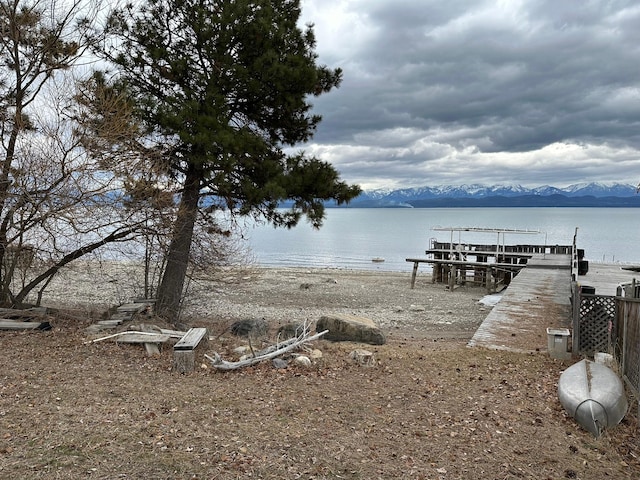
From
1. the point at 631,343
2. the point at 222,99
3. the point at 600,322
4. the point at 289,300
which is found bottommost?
the point at 289,300

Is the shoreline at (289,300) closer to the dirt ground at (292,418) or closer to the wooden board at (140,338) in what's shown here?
the wooden board at (140,338)

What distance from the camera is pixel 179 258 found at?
11.2m

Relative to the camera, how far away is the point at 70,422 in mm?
4746

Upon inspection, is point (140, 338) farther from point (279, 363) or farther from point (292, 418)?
point (292, 418)

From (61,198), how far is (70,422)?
4515 mm

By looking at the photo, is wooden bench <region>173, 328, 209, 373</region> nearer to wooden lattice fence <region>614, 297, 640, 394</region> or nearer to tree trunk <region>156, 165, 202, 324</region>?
tree trunk <region>156, 165, 202, 324</region>

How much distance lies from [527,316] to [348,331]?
3.95 metres

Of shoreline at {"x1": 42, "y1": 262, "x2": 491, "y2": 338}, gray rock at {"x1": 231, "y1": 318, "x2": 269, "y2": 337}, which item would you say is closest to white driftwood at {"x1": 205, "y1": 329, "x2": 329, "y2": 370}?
gray rock at {"x1": 231, "y1": 318, "x2": 269, "y2": 337}

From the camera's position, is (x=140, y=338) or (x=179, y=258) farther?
(x=179, y=258)

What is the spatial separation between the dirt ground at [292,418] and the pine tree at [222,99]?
3669 mm

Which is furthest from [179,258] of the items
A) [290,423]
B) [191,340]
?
[290,423]

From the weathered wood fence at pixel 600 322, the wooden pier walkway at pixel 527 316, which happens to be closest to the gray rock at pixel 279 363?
the wooden pier walkway at pixel 527 316

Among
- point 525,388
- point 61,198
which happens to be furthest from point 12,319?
point 525,388

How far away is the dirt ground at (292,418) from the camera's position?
4.11 m
